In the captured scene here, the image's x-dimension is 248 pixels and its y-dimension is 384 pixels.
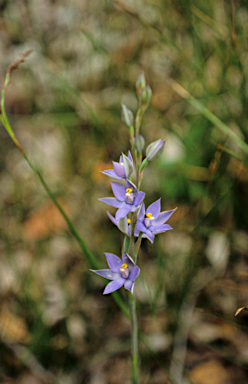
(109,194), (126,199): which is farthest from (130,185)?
(109,194)

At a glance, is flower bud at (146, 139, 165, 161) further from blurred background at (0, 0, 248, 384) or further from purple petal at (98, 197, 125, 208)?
blurred background at (0, 0, 248, 384)

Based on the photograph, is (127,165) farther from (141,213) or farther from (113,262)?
(113,262)

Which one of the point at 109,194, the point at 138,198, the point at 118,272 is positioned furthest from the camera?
the point at 109,194

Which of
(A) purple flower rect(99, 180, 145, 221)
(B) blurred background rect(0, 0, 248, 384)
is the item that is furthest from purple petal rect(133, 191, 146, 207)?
(B) blurred background rect(0, 0, 248, 384)

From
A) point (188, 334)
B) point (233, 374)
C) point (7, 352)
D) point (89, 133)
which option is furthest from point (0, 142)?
point (233, 374)

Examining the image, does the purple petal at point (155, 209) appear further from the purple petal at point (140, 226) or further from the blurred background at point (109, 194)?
the blurred background at point (109, 194)
